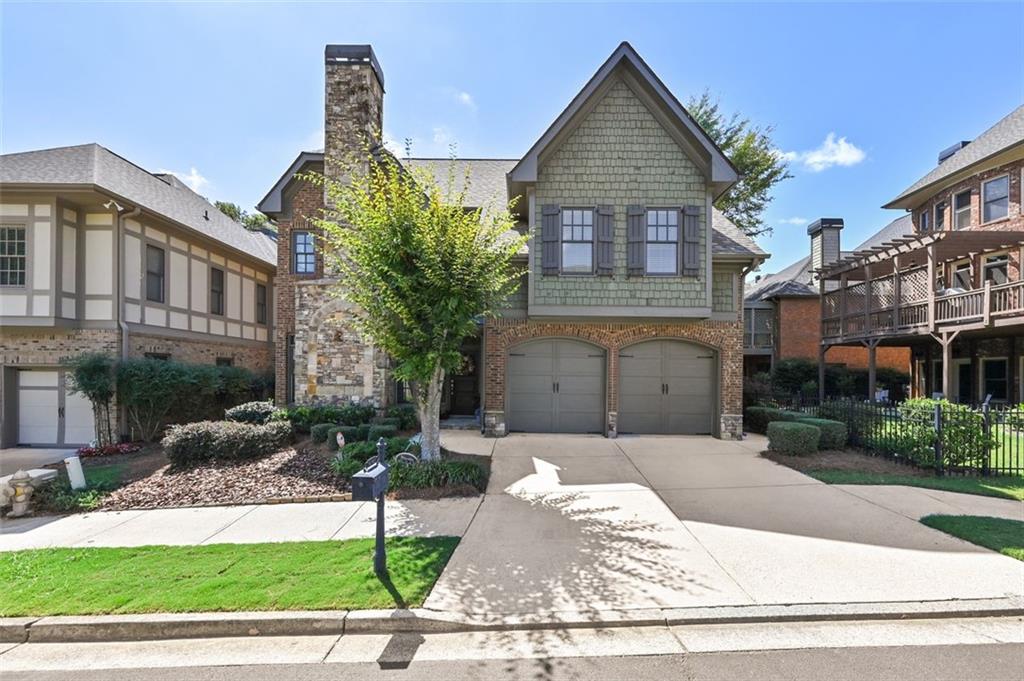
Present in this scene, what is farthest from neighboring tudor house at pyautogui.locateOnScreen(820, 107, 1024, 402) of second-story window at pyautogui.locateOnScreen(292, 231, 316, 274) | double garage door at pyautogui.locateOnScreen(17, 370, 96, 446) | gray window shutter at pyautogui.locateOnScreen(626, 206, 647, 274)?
double garage door at pyautogui.locateOnScreen(17, 370, 96, 446)

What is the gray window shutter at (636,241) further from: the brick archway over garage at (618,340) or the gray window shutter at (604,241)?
the brick archway over garage at (618,340)

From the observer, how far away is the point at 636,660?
3.38 metres

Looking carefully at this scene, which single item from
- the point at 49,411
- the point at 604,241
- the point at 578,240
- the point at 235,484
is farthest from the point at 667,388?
the point at 49,411

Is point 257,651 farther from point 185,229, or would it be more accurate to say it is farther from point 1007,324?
point 1007,324

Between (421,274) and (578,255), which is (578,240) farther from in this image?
(421,274)

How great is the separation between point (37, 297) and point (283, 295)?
5.58 metres

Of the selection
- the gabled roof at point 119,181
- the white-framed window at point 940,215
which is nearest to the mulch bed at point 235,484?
the gabled roof at point 119,181

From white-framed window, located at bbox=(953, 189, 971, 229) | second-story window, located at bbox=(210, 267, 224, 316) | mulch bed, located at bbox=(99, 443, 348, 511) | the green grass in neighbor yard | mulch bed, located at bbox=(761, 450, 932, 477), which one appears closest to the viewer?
the green grass in neighbor yard

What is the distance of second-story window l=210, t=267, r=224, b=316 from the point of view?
1559 centimetres

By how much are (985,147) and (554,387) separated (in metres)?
19.5

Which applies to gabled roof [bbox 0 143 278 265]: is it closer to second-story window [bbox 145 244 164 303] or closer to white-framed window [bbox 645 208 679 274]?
second-story window [bbox 145 244 164 303]

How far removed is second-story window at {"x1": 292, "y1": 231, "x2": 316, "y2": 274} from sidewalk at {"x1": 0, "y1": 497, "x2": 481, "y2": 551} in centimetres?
A: 842

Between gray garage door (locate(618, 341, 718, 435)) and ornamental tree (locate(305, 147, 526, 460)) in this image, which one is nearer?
ornamental tree (locate(305, 147, 526, 460))

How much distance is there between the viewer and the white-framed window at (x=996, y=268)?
15.2 m
